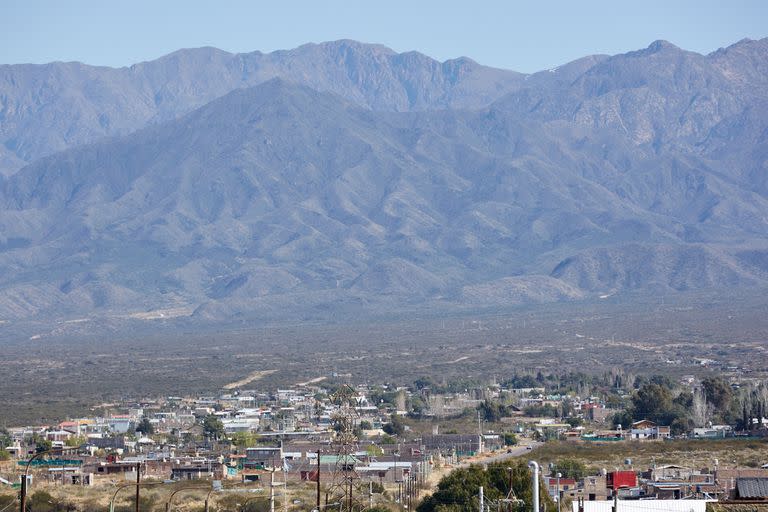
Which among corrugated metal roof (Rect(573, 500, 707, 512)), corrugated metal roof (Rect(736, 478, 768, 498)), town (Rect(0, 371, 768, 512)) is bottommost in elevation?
corrugated metal roof (Rect(573, 500, 707, 512))

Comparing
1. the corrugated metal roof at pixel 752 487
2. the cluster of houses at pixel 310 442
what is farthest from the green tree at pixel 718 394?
the corrugated metal roof at pixel 752 487

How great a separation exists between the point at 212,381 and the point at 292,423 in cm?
4823

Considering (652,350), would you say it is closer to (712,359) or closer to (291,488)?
(712,359)

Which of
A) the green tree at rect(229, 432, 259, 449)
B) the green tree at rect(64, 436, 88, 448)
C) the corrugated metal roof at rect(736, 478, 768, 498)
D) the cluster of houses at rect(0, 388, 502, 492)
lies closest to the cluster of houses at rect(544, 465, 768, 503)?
the corrugated metal roof at rect(736, 478, 768, 498)

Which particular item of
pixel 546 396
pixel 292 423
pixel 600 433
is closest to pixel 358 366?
pixel 546 396

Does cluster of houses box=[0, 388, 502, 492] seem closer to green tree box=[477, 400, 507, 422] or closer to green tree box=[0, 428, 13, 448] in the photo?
green tree box=[0, 428, 13, 448]

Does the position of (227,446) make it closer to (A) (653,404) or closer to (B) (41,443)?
(B) (41,443)

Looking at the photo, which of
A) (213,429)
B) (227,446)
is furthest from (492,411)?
(227,446)

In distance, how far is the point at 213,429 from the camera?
10212 cm

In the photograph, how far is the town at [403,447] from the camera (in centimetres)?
5528

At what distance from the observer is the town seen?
55.3 metres

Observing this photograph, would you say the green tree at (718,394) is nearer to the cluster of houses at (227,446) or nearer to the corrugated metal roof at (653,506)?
the cluster of houses at (227,446)

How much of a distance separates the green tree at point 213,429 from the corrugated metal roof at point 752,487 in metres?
53.8

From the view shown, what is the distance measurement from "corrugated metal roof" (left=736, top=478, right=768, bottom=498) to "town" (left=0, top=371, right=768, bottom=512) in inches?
2.5
